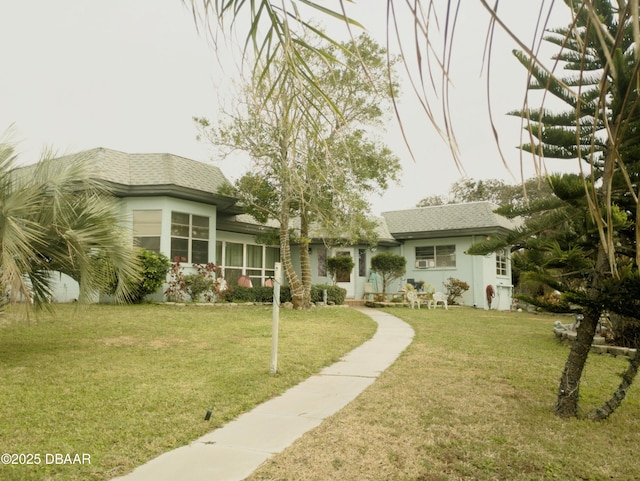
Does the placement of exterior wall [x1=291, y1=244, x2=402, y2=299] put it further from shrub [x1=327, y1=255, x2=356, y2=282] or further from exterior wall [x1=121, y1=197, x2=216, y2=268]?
exterior wall [x1=121, y1=197, x2=216, y2=268]

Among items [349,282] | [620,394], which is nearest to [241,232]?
[349,282]

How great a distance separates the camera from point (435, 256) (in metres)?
24.1

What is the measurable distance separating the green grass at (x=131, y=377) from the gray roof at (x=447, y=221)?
12279 millimetres

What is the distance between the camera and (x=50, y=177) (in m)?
7.22

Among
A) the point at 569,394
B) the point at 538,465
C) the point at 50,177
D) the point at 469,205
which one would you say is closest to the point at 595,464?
the point at 538,465

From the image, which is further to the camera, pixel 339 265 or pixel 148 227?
pixel 339 265

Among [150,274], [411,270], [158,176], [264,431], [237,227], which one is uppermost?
[158,176]

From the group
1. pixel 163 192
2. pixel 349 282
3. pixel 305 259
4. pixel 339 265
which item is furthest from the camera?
pixel 349 282

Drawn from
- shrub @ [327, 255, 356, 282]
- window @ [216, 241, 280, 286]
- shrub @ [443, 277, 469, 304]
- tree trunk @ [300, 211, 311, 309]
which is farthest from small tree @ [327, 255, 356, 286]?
tree trunk @ [300, 211, 311, 309]

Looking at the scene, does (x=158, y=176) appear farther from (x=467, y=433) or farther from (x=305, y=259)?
(x=467, y=433)

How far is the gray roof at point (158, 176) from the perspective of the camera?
1577cm

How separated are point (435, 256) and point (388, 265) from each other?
3418 millimetres

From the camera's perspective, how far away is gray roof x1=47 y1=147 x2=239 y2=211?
15.8 m

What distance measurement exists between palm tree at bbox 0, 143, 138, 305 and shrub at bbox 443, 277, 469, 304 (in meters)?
16.7
